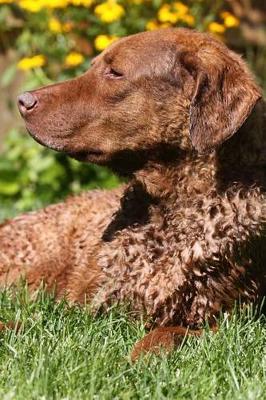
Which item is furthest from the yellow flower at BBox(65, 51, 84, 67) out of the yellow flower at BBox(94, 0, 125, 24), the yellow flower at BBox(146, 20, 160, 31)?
the yellow flower at BBox(146, 20, 160, 31)

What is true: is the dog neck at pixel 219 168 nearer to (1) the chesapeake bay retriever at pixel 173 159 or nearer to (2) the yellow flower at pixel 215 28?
(1) the chesapeake bay retriever at pixel 173 159

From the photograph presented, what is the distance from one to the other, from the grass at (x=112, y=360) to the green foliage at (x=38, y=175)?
3589 mm

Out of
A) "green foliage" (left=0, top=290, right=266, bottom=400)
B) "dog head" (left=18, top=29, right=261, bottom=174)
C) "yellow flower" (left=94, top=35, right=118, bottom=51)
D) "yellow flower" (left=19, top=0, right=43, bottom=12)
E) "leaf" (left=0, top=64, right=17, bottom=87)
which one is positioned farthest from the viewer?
"leaf" (left=0, top=64, right=17, bottom=87)

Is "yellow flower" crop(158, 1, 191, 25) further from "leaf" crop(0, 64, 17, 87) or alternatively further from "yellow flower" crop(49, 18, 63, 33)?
"leaf" crop(0, 64, 17, 87)

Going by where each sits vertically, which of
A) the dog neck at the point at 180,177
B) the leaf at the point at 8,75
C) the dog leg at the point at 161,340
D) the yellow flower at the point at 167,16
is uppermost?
the yellow flower at the point at 167,16

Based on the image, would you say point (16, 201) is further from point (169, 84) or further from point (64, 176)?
point (169, 84)

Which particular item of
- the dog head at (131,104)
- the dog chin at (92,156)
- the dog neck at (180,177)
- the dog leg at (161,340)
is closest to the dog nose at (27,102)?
the dog head at (131,104)

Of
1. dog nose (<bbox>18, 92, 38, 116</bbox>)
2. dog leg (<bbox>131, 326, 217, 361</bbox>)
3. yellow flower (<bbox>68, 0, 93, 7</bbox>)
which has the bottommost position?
dog leg (<bbox>131, 326, 217, 361</bbox>)

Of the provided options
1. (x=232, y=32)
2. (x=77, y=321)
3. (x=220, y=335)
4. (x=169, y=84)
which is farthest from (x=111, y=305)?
(x=232, y=32)

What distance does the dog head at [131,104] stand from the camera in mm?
4742

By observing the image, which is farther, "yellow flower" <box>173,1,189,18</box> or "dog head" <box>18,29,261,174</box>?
"yellow flower" <box>173,1,189,18</box>

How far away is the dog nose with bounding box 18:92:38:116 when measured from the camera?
15.7 ft

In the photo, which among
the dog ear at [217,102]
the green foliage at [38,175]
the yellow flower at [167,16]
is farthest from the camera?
the green foliage at [38,175]

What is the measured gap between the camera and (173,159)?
4871 mm
